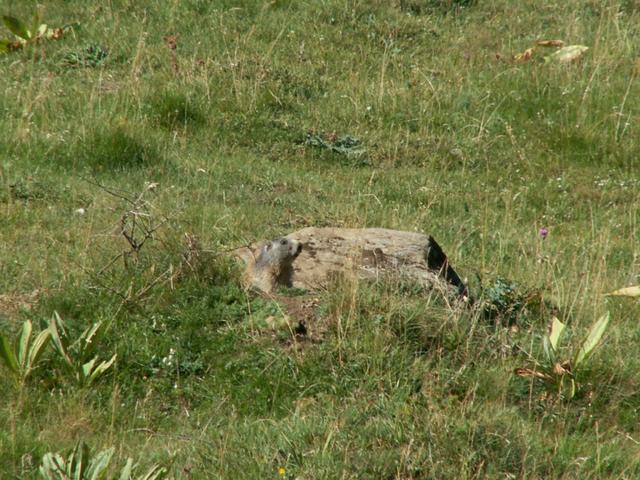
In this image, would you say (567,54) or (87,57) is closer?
(87,57)

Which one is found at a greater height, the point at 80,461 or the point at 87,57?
the point at 80,461

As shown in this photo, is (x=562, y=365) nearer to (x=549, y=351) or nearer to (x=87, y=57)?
(x=549, y=351)

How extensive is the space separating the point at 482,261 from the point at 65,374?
2.95 meters

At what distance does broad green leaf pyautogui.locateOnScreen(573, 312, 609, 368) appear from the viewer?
549 cm

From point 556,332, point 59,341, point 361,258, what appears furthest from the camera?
point 361,258

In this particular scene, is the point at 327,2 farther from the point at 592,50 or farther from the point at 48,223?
the point at 48,223

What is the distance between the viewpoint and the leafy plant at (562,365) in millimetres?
5445

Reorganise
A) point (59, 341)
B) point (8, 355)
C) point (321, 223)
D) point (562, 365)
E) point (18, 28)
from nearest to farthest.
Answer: point (8, 355) < point (59, 341) < point (562, 365) < point (321, 223) < point (18, 28)

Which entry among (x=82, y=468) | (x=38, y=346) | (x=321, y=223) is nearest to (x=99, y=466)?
(x=82, y=468)

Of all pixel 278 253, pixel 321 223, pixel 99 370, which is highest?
pixel 278 253

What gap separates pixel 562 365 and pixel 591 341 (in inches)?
9.6

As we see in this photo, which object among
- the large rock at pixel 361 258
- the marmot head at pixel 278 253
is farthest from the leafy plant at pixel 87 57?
the marmot head at pixel 278 253

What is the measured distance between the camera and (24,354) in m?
5.13

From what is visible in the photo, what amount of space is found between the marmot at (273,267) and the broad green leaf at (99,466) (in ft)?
6.80
